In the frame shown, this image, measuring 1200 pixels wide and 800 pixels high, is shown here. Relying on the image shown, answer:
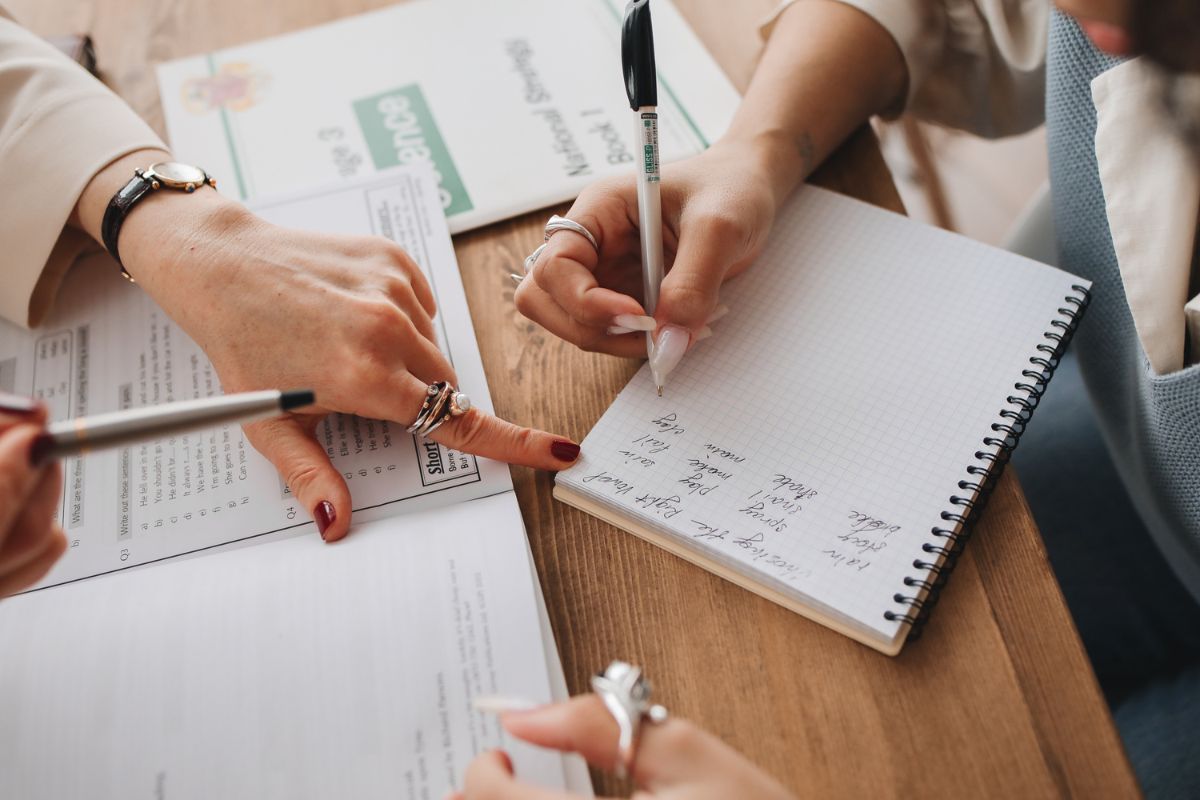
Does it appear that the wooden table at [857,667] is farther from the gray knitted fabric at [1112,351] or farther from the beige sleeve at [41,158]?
the beige sleeve at [41,158]

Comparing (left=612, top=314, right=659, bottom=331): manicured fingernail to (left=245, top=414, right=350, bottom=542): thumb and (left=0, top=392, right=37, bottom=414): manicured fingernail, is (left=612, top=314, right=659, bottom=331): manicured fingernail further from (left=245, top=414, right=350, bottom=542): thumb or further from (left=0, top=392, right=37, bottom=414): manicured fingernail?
(left=0, top=392, right=37, bottom=414): manicured fingernail

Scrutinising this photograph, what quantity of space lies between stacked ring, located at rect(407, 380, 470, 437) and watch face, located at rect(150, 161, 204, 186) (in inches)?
12.0

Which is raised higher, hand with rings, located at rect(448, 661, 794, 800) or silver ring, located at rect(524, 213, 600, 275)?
silver ring, located at rect(524, 213, 600, 275)

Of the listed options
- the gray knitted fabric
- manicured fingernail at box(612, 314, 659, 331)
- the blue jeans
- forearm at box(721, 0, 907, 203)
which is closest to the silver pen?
manicured fingernail at box(612, 314, 659, 331)

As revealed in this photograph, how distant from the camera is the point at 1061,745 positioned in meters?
0.47

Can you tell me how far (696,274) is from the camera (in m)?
0.60

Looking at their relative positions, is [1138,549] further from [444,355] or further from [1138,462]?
[444,355]

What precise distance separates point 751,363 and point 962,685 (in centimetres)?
27

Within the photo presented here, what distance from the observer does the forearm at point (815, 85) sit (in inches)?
29.0

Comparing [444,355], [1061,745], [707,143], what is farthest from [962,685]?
[707,143]

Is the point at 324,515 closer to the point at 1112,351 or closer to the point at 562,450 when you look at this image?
the point at 562,450

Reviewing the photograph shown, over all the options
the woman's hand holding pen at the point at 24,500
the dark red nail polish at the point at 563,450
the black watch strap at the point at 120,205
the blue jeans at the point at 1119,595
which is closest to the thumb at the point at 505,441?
the dark red nail polish at the point at 563,450

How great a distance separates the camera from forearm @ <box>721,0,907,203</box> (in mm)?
735

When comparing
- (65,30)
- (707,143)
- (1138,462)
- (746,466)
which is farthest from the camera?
(65,30)
